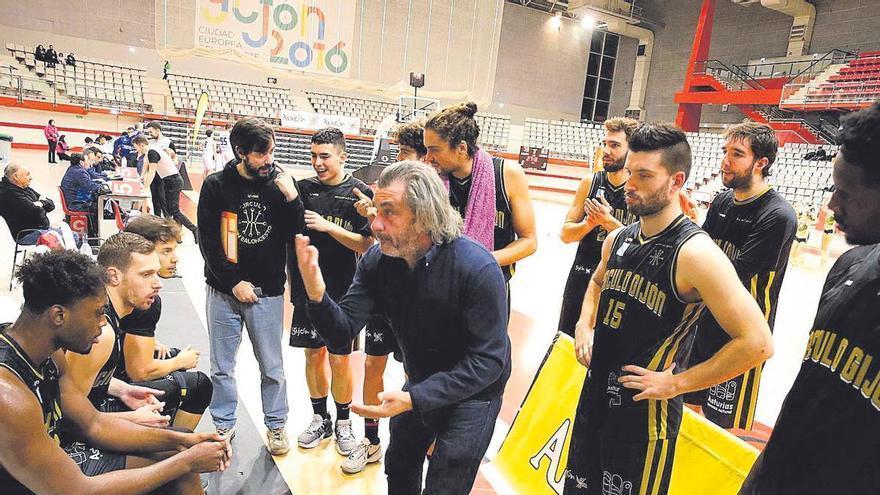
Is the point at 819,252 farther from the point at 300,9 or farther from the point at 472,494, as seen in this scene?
the point at 300,9

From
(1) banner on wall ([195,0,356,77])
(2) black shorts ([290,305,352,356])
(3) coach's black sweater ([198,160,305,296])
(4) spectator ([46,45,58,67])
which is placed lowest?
(2) black shorts ([290,305,352,356])

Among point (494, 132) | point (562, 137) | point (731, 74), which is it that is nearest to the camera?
point (731, 74)

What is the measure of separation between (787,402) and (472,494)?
1.95 meters

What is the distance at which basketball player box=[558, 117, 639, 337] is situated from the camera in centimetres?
324

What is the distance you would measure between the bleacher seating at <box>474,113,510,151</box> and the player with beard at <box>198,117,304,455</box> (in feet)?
78.8

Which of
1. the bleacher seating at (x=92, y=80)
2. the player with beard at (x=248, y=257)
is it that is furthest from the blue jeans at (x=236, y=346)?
the bleacher seating at (x=92, y=80)

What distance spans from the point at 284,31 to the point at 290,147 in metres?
4.41

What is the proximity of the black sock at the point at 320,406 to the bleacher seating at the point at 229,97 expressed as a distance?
19.4 metres

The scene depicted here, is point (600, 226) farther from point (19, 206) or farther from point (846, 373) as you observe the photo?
point (19, 206)

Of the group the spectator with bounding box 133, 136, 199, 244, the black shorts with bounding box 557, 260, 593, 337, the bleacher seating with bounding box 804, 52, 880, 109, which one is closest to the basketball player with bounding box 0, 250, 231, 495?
the black shorts with bounding box 557, 260, 593, 337

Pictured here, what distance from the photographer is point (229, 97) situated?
2169 centimetres

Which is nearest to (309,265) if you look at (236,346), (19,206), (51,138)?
(236,346)

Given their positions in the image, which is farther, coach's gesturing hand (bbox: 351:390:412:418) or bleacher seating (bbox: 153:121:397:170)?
bleacher seating (bbox: 153:121:397:170)

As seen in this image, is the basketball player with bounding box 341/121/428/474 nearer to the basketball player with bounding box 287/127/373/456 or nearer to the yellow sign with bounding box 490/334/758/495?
the basketball player with bounding box 287/127/373/456
